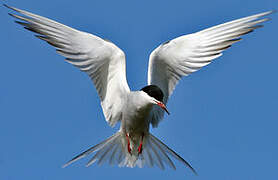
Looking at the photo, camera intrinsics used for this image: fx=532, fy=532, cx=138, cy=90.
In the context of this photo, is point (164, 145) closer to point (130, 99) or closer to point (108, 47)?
point (130, 99)

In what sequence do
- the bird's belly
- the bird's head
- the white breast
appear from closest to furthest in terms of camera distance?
the bird's head, the white breast, the bird's belly

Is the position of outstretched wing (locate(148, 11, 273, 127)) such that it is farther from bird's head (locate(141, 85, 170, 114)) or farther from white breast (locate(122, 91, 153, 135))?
bird's head (locate(141, 85, 170, 114))

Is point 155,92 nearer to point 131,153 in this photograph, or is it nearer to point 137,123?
point 137,123

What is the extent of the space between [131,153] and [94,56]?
156cm

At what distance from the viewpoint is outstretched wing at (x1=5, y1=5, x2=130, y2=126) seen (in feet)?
23.7

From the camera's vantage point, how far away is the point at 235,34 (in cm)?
741

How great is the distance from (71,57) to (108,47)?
0.55m

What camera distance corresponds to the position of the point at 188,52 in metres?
7.72

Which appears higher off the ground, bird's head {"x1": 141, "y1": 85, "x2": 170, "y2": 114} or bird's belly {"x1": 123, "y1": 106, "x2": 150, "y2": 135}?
bird's head {"x1": 141, "y1": 85, "x2": 170, "y2": 114}

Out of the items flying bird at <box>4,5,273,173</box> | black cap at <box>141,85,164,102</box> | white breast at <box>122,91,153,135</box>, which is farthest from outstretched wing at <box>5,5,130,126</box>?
black cap at <box>141,85,164,102</box>

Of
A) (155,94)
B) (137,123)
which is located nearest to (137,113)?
(137,123)

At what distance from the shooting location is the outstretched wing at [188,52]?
7.45 meters

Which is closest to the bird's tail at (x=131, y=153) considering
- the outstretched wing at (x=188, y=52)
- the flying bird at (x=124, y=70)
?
the flying bird at (x=124, y=70)

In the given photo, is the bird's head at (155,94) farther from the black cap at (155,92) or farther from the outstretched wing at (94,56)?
the outstretched wing at (94,56)
